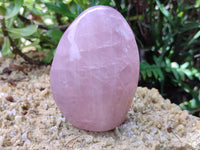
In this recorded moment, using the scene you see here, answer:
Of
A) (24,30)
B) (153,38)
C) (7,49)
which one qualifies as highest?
(24,30)

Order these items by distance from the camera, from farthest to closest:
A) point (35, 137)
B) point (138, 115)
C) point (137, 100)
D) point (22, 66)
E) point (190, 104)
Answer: point (190, 104) → point (22, 66) → point (137, 100) → point (138, 115) → point (35, 137)

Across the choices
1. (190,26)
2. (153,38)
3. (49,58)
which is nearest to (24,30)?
(49,58)

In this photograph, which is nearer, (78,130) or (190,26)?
(78,130)

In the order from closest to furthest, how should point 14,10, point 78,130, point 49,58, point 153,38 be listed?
1. point 78,130
2. point 14,10
3. point 49,58
4. point 153,38

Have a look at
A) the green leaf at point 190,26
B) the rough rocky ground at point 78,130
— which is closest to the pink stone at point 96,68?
the rough rocky ground at point 78,130

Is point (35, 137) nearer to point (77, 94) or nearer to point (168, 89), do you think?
point (77, 94)

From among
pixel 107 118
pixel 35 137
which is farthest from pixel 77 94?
pixel 35 137

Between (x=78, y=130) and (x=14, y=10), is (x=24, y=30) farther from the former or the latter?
(x=78, y=130)
